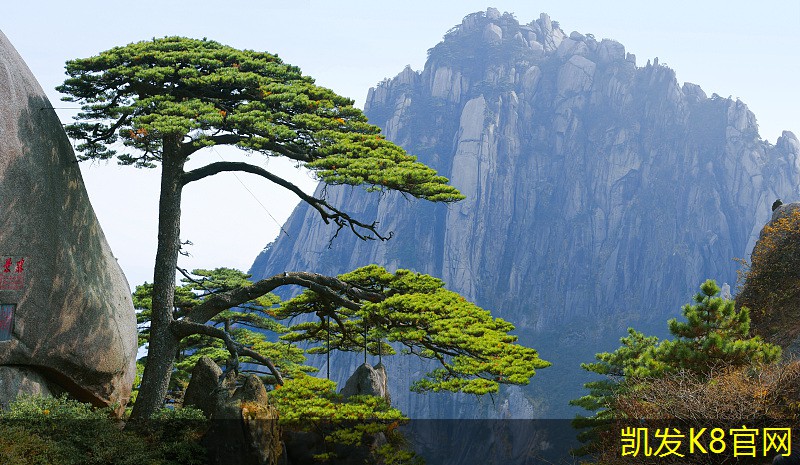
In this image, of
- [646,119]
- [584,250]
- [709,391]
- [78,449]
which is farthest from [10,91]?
[646,119]

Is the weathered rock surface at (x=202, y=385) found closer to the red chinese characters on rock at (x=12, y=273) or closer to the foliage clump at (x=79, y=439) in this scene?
the foliage clump at (x=79, y=439)

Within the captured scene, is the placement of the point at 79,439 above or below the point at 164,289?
below

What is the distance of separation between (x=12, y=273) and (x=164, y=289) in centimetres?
340

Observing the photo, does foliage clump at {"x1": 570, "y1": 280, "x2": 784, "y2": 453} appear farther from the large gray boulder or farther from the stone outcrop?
the large gray boulder

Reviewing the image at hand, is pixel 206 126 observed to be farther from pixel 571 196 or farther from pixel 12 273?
pixel 571 196

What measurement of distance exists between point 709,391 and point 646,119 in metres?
131

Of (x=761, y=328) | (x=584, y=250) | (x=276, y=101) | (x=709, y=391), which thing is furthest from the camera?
(x=584, y=250)

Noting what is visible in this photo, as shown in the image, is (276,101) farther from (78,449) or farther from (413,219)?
(413,219)

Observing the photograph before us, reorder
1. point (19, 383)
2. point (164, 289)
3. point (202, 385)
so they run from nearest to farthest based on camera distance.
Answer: point (19, 383) < point (202, 385) < point (164, 289)

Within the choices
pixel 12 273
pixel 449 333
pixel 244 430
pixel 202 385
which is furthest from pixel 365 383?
pixel 12 273

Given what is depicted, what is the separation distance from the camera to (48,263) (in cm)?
1274

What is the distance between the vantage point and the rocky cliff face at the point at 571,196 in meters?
119

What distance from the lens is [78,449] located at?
451 inches

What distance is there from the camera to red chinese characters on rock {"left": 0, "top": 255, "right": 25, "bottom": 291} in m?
12.0
